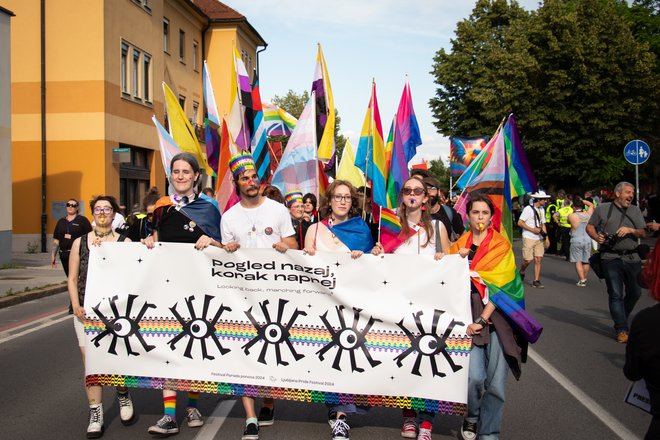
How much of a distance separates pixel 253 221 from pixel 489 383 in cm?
208

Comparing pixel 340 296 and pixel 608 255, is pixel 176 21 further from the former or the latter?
pixel 340 296

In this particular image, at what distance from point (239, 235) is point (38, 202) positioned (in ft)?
68.8

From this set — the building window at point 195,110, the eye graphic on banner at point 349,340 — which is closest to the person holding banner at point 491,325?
the eye graphic on banner at point 349,340

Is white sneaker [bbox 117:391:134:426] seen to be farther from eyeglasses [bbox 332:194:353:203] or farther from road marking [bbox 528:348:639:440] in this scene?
road marking [bbox 528:348:639:440]

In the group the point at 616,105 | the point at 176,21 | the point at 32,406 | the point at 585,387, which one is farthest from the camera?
the point at 616,105

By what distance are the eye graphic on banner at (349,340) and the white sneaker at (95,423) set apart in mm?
1643

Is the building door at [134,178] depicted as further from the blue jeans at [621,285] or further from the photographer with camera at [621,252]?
the blue jeans at [621,285]

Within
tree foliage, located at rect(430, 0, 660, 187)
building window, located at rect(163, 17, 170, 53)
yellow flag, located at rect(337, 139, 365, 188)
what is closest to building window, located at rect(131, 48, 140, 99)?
building window, located at rect(163, 17, 170, 53)

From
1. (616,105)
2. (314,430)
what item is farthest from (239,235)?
(616,105)

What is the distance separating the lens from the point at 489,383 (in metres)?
4.84

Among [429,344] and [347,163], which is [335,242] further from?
[347,163]

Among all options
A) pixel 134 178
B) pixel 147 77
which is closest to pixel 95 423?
pixel 134 178

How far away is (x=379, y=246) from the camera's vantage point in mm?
5203

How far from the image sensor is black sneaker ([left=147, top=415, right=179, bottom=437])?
512 centimetres
